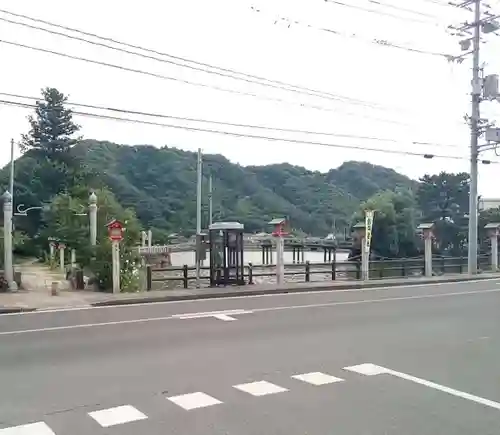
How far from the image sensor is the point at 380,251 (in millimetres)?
53188

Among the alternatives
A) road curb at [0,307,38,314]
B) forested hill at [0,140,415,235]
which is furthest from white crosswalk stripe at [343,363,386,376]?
forested hill at [0,140,415,235]

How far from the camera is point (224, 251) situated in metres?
18.4

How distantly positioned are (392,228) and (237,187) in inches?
860

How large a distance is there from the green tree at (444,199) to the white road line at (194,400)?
51259 millimetres

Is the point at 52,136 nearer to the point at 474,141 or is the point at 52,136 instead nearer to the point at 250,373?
the point at 474,141

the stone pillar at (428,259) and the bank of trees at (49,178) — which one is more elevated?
the bank of trees at (49,178)

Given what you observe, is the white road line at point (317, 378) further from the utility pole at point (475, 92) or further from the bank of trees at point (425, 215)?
the bank of trees at point (425, 215)

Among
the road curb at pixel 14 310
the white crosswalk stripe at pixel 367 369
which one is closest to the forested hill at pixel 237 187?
the road curb at pixel 14 310

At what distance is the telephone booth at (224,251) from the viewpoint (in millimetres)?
18312

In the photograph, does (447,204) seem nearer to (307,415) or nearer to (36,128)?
(36,128)

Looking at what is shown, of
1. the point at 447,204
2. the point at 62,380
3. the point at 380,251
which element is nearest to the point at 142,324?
the point at 62,380

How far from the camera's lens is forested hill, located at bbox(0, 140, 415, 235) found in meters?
65.9

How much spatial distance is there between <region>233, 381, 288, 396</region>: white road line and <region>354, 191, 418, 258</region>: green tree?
45403 millimetres

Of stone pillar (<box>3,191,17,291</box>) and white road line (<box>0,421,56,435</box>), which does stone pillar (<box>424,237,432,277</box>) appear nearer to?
stone pillar (<box>3,191,17,291</box>)
